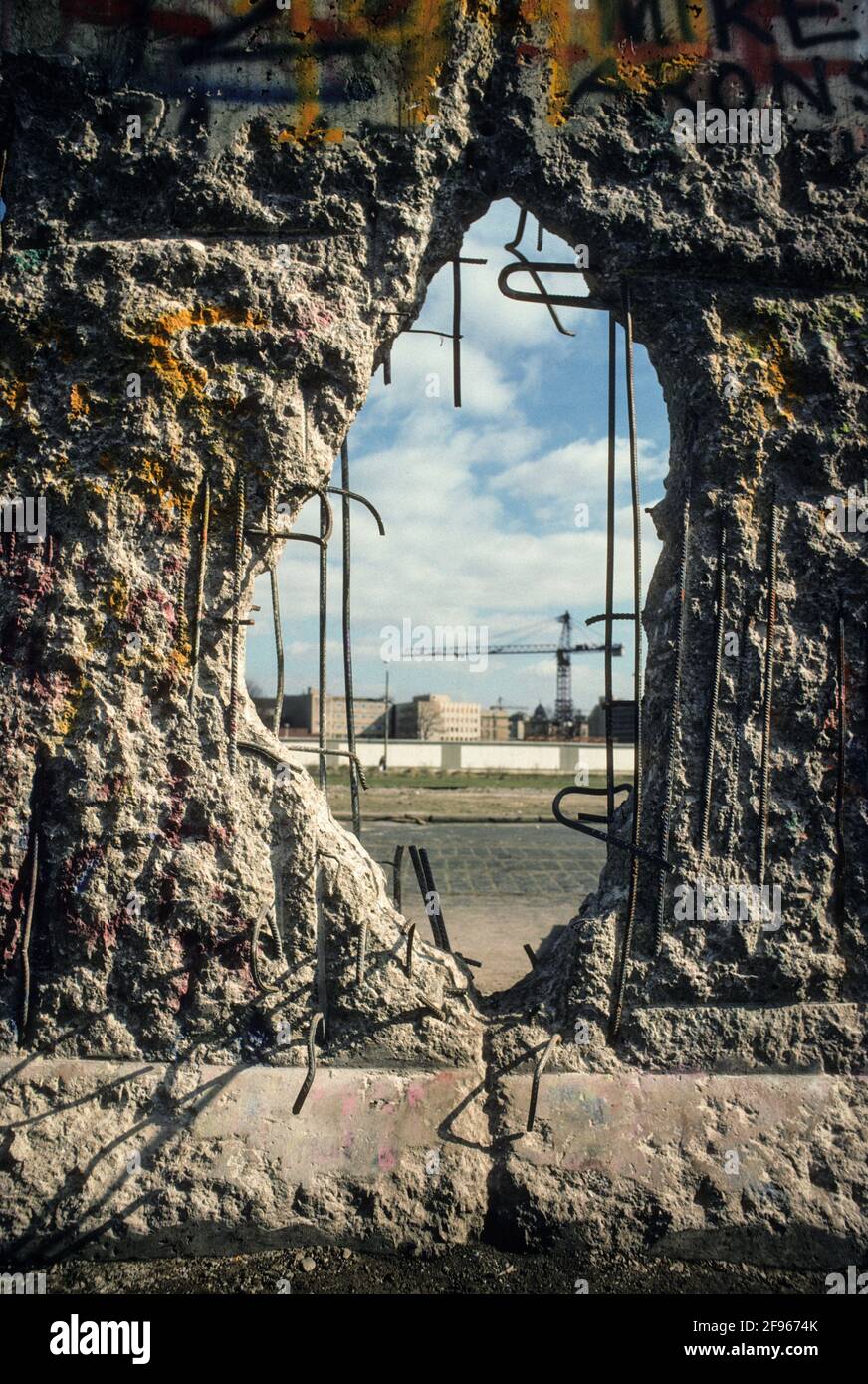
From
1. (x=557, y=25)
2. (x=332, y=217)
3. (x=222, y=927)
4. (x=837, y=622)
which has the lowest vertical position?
(x=222, y=927)

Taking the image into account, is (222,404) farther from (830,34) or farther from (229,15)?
(830,34)

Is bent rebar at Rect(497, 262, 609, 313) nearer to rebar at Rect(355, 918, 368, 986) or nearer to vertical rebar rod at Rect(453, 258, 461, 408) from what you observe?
vertical rebar rod at Rect(453, 258, 461, 408)

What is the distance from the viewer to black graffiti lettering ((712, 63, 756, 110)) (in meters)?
2.60

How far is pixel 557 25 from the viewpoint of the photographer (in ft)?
8.45

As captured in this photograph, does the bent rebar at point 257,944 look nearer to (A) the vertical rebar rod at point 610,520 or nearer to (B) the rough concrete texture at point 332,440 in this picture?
(B) the rough concrete texture at point 332,440

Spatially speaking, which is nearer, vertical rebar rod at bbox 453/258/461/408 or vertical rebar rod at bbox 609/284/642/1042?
vertical rebar rod at bbox 609/284/642/1042

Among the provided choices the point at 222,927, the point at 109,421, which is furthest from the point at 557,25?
the point at 222,927

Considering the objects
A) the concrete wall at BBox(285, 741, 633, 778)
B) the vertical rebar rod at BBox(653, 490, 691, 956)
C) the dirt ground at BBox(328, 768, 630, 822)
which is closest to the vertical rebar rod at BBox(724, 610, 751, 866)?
the vertical rebar rod at BBox(653, 490, 691, 956)

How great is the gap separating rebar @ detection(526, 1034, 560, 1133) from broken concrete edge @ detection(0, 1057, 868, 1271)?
30 millimetres

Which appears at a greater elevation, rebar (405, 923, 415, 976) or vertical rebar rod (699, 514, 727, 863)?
vertical rebar rod (699, 514, 727, 863)

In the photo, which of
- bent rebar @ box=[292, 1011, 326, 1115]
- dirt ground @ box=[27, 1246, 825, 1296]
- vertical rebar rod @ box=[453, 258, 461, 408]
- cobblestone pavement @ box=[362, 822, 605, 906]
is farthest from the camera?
cobblestone pavement @ box=[362, 822, 605, 906]

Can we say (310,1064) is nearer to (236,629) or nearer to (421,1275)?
(421,1275)

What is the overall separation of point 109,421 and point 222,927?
1465 millimetres

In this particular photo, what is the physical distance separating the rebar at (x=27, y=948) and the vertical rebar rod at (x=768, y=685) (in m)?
2.04
